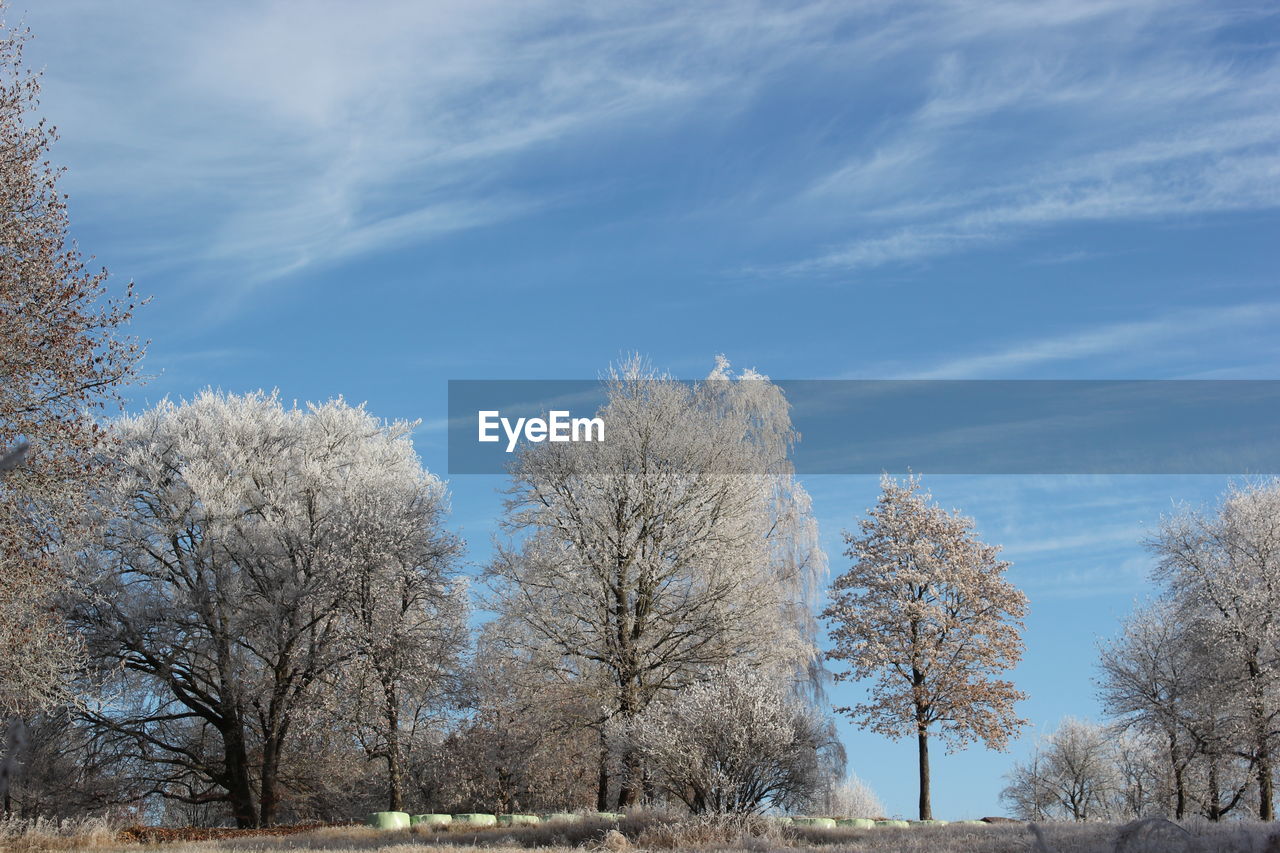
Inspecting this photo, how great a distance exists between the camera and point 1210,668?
1123 inches

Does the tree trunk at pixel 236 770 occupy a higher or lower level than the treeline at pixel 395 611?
lower

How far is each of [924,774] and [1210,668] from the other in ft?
26.4

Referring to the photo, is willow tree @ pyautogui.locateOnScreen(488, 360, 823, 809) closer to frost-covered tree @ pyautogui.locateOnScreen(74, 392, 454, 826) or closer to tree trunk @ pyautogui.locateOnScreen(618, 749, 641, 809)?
tree trunk @ pyautogui.locateOnScreen(618, 749, 641, 809)

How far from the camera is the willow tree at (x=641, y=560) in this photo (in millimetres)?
24469

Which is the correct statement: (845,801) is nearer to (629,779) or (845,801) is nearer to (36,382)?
(629,779)

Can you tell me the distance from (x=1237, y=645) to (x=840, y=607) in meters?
10.0

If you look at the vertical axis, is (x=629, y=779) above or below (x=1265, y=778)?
above

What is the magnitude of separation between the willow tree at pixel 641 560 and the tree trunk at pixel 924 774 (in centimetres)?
469

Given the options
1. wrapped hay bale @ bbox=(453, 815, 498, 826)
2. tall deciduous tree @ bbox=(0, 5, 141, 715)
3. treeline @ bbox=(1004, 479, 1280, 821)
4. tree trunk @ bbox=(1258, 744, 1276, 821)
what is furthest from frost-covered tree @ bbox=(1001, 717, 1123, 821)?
tall deciduous tree @ bbox=(0, 5, 141, 715)

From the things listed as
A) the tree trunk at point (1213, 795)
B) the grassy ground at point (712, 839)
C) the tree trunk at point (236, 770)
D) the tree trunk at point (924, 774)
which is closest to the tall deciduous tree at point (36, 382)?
the grassy ground at point (712, 839)

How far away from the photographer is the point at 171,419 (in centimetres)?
3100

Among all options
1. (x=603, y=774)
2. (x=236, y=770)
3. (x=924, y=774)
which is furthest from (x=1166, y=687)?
(x=236, y=770)

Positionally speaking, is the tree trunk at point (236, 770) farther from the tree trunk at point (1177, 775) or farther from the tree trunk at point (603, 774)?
the tree trunk at point (1177, 775)

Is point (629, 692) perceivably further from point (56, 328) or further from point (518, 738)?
point (56, 328)
